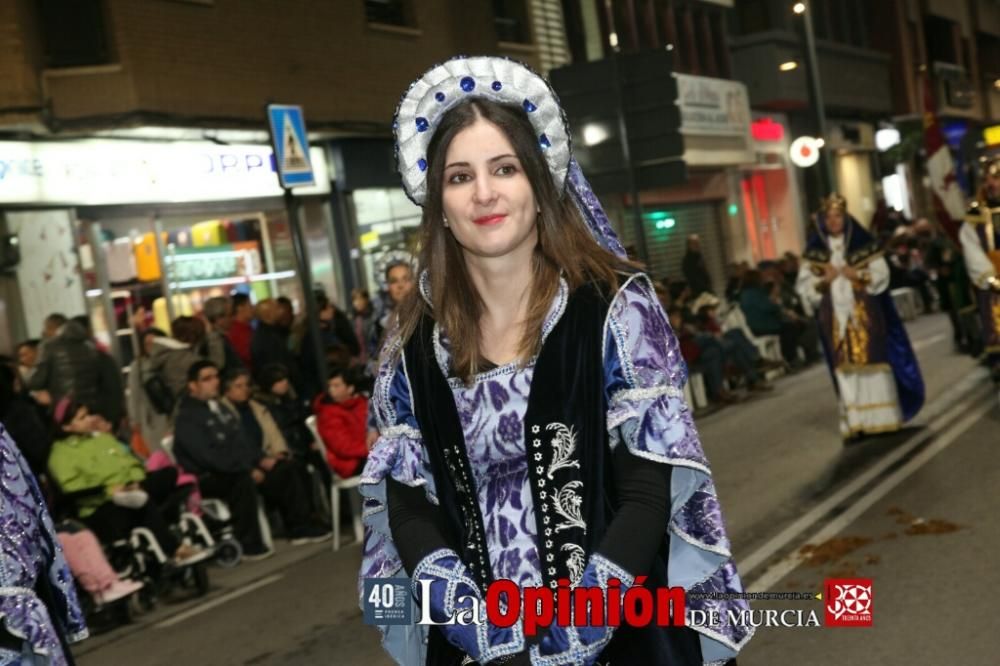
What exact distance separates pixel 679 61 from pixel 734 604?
32.6 metres

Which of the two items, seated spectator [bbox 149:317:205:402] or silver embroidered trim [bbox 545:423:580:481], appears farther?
seated spectator [bbox 149:317:205:402]

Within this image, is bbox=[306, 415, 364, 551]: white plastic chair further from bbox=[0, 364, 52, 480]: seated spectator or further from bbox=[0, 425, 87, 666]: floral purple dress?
bbox=[0, 425, 87, 666]: floral purple dress

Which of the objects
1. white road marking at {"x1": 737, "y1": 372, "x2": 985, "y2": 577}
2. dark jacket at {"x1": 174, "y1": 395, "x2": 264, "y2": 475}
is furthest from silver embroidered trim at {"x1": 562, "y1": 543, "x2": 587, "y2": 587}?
dark jacket at {"x1": 174, "y1": 395, "x2": 264, "y2": 475}

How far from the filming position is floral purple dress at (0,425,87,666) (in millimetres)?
3857

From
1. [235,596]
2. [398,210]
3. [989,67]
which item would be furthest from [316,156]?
[989,67]

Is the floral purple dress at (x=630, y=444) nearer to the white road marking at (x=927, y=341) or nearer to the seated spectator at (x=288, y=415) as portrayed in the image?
the seated spectator at (x=288, y=415)

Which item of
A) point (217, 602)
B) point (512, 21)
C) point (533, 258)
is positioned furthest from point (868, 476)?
point (512, 21)

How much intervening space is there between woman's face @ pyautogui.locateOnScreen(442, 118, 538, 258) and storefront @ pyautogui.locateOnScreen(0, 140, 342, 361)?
13084mm

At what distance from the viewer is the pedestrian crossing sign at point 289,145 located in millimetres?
12344

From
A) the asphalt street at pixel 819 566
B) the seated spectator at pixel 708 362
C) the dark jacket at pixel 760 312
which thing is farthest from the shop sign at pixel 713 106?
the asphalt street at pixel 819 566

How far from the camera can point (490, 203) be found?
302cm

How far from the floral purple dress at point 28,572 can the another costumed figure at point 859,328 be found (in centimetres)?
944

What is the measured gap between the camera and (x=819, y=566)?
7.96 meters

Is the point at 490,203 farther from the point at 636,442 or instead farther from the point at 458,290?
the point at 636,442
